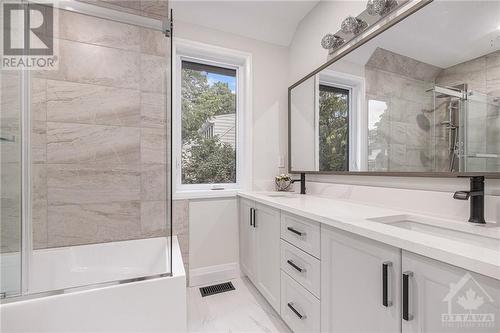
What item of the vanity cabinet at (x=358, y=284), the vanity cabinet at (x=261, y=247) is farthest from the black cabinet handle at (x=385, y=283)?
the vanity cabinet at (x=261, y=247)

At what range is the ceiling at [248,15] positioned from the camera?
6.80ft

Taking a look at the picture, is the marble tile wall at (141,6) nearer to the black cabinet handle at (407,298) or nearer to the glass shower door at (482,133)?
the glass shower door at (482,133)

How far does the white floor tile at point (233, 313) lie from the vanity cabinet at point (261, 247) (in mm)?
122

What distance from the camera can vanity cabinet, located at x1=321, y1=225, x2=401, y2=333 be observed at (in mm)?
835

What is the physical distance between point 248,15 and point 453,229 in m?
2.29

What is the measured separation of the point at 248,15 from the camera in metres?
2.21

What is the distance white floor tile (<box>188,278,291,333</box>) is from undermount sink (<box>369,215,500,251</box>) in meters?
1.03

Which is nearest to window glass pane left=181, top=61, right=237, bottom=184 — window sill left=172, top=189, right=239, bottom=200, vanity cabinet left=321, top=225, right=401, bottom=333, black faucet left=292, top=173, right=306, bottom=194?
window sill left=172, top=189, right=239, bottom=200

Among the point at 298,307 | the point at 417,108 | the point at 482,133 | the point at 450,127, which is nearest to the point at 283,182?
the point at 298,307

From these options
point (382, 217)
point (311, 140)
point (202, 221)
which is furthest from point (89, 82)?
point (382, 217)

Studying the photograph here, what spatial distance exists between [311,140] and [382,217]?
1.11 meters

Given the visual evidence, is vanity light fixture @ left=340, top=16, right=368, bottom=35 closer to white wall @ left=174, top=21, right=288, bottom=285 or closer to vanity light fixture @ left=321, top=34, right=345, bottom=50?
vanity light fixture @ left=321, top=34, right=345, bottom=50

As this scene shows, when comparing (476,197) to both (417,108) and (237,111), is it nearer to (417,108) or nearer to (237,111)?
(417,108)

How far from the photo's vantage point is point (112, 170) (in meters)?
1.84
